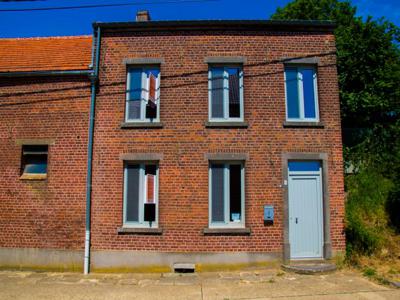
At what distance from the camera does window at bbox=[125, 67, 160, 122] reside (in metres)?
11.1

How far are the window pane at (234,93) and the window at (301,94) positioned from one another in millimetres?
1474

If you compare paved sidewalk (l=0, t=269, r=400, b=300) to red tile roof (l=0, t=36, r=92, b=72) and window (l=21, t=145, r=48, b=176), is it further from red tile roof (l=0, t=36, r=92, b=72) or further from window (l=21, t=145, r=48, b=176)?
red tile roof (l=0, t=36, r=92, b=72)

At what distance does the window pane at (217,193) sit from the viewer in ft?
35.0

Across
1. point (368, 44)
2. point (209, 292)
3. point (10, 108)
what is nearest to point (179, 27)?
point (10, 108)

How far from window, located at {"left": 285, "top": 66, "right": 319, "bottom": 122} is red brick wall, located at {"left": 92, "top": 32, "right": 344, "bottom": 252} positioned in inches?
9.6

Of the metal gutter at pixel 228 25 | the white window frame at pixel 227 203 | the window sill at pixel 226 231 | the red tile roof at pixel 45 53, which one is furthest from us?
the red tile roof at pixel 45 53

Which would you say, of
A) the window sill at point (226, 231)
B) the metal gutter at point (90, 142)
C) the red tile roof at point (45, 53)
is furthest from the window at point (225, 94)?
the red tile roof at point (45, 53)

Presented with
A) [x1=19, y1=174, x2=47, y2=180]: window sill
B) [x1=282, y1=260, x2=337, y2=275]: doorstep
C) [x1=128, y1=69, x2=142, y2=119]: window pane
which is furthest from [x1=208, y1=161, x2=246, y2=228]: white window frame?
[x1=19, y1=174, x2=47, y2=180]: window sill

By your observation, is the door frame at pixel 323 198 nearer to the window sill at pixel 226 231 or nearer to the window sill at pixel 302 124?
the window sill at pixel 302 124

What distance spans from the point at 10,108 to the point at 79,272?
5295 mm

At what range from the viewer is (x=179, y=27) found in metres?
11.4

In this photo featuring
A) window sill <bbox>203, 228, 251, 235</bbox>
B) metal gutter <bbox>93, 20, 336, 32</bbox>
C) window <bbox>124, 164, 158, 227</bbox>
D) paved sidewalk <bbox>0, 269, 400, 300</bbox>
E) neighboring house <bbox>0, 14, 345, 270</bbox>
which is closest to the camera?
paved sidewalk <bbox>0, 269, 400, 300</bbox>

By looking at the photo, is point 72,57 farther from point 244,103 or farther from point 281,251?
point 281,251

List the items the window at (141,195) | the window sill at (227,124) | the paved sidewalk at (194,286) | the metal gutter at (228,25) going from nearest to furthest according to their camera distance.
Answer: the paved sidewalk at (194,286)
the window at (141,195)
the window sill at (227,124)
the metal gutter at (228,25)
